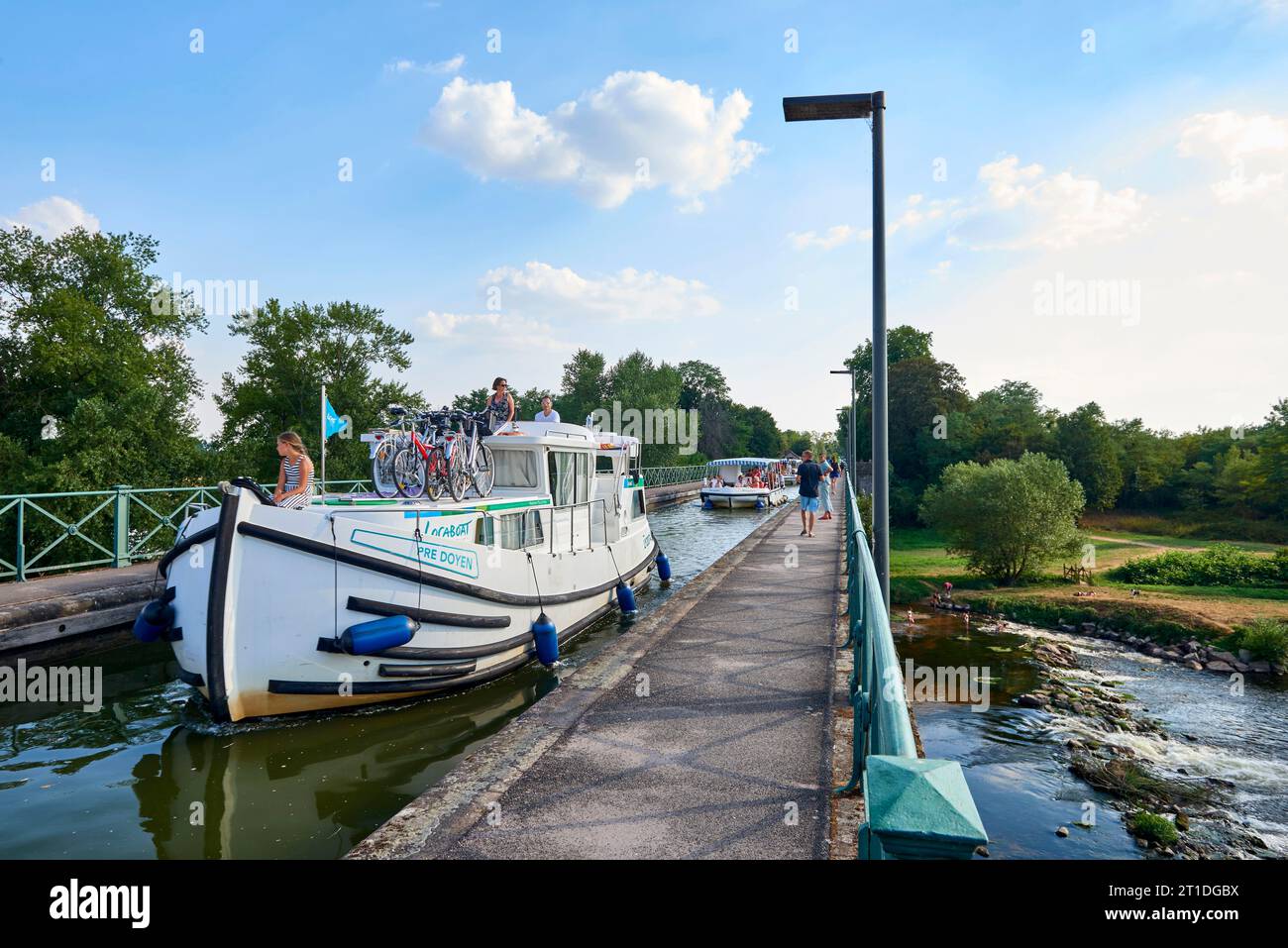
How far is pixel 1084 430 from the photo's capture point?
3919 centimetres

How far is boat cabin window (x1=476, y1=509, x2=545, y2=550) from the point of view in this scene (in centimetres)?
970

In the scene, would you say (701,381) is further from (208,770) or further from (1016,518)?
(208,770)

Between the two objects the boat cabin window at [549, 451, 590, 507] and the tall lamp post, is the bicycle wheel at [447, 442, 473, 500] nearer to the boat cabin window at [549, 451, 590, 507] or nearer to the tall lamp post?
the boat cabin window at [549, 451, 590, 507]

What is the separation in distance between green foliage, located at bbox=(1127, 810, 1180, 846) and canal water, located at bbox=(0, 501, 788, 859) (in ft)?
21.8

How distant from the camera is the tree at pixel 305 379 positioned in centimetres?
3441

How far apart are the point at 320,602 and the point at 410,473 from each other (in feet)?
8.94

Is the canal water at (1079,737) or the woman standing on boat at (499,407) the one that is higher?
the woman standing on boat at (499,407)

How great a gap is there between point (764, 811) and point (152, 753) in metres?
6.12

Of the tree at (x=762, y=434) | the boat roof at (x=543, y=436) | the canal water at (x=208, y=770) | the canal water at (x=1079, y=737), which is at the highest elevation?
the tree at (x=762, y=434)

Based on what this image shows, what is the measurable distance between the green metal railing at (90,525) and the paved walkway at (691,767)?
9236 millimetres

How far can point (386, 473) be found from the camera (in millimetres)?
9945

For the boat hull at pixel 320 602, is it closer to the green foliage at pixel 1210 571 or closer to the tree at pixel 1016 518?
the tree at pixel 1016 518

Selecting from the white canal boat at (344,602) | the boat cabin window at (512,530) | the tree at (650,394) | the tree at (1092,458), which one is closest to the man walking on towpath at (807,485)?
the boat cabin window at (512,530)
